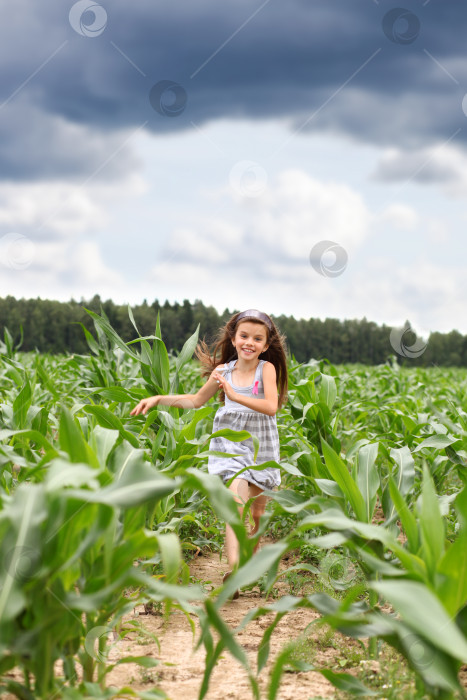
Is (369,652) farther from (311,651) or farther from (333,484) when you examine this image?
(333,484)

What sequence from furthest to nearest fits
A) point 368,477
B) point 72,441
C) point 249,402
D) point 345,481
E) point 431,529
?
point 249,402, point 368,477, point 345,481, point 72,441, point 431,529

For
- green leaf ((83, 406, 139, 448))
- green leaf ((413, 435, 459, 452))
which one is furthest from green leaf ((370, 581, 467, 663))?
green leaf ((413, 435, 459, 452))

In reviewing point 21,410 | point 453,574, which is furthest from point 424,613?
point 21,410

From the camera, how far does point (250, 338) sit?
3543 millimetres

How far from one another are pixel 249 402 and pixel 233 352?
0.73m

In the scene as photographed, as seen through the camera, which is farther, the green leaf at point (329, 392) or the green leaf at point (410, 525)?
the green leaf at point (329, 392)

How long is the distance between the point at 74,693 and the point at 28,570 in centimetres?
34

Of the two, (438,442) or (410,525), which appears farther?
(438,442)

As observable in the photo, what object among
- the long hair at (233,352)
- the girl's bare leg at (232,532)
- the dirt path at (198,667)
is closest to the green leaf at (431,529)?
the dirt path at (198,667)

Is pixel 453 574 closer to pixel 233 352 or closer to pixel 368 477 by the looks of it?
pixel 368 477

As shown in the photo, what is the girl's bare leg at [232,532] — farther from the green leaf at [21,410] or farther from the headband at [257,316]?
the green leaf at [21,410]

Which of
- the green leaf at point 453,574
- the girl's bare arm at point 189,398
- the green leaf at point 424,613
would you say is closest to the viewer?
the green leaf at point 424,613

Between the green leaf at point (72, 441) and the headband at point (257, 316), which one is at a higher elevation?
the headband at point (257, 316)

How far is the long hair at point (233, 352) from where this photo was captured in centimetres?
380
